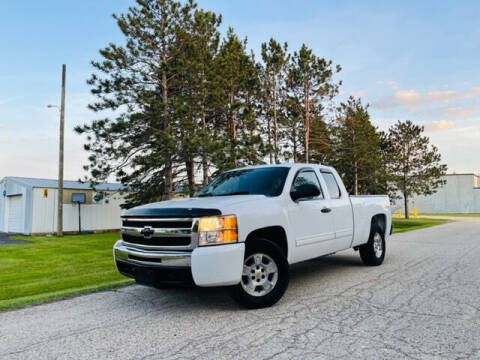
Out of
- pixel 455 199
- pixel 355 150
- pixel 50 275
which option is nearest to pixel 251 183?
pixel 50 275

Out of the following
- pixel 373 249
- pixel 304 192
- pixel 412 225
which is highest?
pixel 304 192

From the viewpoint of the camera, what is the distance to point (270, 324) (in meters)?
4.22

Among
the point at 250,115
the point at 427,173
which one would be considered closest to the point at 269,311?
the point at 250,115

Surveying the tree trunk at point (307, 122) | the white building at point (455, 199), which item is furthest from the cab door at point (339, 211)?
the white building at point (455, 199)

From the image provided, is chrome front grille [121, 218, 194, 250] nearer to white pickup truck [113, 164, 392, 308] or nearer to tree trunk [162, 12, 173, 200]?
white pickup truck [113, 164, 392, 308]

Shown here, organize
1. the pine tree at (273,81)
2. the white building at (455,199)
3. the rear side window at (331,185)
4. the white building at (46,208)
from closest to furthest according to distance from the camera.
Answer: the rear side window at (331,185) < the white building at (46,208) < the pine tree at (273,81) < the white building at (455,199)

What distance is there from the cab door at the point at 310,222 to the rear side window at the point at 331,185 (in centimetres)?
32

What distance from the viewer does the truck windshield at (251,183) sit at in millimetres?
5672

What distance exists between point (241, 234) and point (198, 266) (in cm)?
67

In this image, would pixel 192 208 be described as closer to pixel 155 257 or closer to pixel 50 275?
pixel 155 257

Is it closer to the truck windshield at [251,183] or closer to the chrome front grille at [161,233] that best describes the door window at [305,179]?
the truck windshield at [251,183]

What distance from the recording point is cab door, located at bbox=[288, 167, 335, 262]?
553 centimetres

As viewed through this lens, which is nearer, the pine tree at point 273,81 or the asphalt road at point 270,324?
the asphalt road at point 270,324

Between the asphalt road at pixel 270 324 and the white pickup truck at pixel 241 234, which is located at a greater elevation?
the white pickup truck at pixel 241 234
